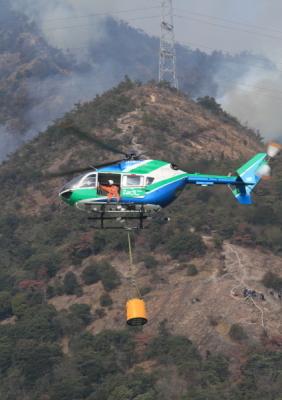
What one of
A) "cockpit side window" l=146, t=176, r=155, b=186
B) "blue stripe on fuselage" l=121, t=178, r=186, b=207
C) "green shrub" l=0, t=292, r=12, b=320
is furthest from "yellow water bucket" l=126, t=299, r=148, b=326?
"green shrub" l=0, t=292, r=12, b=320

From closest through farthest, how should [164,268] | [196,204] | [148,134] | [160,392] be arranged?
[160,392] < [164,268] < [196,204] < [148,134]

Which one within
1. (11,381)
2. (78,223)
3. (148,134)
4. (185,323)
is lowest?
(11,381)

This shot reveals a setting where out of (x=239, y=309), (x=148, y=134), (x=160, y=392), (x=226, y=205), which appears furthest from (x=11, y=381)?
(x=148, y=134)

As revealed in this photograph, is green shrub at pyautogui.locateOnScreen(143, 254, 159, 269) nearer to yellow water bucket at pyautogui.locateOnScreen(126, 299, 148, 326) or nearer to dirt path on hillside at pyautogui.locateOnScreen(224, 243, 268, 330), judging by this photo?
dirt path on hillside at pyautogui.locateOnScreen(224, 243, 268, 330)

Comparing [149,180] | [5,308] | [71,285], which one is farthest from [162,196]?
[5,308]

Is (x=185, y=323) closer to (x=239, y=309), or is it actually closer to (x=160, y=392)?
(x=239, y=309)

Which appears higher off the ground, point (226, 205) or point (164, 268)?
point (226, 205)

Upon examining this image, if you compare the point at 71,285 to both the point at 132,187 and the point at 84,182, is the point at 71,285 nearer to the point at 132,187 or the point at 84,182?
the point at 84,182
